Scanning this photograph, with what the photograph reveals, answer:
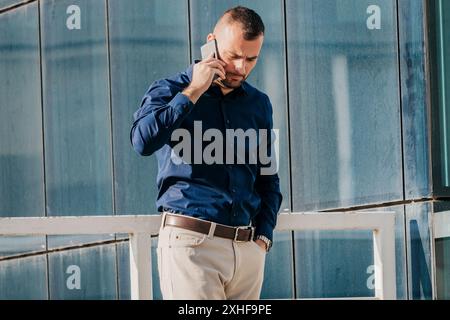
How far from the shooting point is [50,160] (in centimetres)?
1396

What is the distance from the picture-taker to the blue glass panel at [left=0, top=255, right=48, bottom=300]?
1429cm

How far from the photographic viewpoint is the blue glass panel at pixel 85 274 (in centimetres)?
1336

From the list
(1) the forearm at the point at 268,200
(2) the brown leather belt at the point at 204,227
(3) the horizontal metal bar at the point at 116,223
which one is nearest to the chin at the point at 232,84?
(1) the forearm at the point at 268,200

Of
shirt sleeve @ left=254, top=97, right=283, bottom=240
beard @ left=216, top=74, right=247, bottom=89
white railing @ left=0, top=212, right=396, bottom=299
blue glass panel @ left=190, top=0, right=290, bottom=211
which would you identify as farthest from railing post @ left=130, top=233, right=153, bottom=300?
blue glass panel @ left=190, top=0, right=290, bottom=211

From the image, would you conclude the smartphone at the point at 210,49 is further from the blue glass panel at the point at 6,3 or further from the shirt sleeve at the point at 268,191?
the blue glass panel at the point at 6,3

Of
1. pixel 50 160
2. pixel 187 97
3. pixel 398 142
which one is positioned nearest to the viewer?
pixel 187 97

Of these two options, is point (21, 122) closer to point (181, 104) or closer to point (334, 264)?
point (334, 264)

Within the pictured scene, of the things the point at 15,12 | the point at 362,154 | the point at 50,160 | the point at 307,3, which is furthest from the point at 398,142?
the point at 15,12

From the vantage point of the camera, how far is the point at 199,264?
18.0ft

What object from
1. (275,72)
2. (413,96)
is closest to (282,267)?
(275,72)

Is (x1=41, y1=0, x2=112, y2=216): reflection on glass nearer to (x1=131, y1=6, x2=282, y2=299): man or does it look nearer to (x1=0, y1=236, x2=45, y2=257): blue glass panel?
(x1=0, y1=236, x2=45, y2=257): blue glass panel
